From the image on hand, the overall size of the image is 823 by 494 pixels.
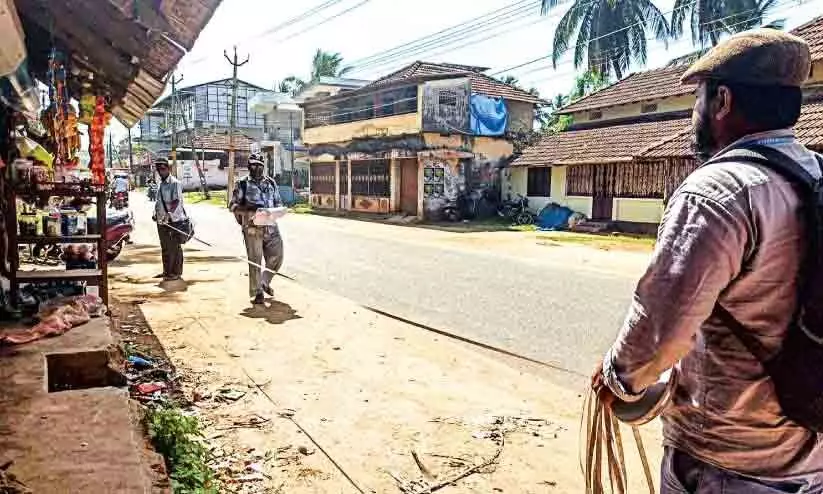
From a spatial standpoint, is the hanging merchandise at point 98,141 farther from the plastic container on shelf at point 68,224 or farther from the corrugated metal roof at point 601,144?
Result: the corrugated metal roof at point 601,144

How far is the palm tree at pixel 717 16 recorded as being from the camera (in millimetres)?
25406

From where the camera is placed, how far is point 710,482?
5.25ft

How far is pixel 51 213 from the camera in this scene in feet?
21.1

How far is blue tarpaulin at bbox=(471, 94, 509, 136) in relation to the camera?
26391 millimetres

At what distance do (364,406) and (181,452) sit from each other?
1450mm

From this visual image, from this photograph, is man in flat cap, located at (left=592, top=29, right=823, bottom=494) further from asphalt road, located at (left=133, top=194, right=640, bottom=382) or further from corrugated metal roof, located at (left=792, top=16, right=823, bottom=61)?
corrugated metal roof, located at (left=792, top=16, right=823, bottom=61)

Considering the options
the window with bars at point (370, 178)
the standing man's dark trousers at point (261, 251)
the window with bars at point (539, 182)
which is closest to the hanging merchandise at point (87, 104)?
the standing man's dark trousers at point (261, 251)

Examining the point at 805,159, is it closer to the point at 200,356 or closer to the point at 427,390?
the point at 427,390

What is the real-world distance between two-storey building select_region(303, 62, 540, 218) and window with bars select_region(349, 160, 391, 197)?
46mm

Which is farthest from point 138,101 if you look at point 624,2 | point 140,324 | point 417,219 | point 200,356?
point 624,2

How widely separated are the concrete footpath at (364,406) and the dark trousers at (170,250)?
6.98ft

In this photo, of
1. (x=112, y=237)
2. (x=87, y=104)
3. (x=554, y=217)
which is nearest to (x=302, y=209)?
(x=554, y=217)

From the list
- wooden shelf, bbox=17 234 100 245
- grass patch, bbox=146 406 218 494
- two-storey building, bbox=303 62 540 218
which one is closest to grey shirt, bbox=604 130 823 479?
grass patch, bbox=146 406 218 494

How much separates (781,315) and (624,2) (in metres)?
30.5
